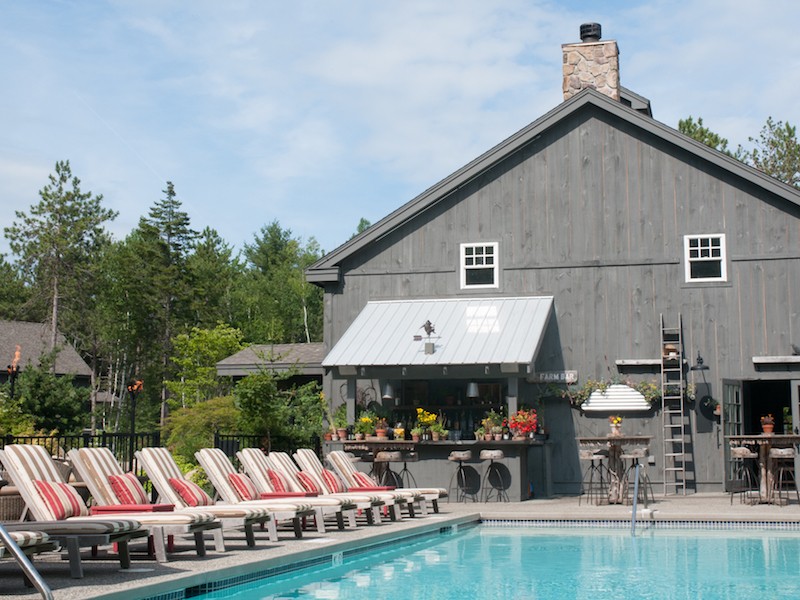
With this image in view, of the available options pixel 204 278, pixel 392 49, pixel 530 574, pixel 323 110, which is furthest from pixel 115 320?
pixel 530 574

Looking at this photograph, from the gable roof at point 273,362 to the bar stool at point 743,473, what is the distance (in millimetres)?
9396

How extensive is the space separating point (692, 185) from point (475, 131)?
12866mm

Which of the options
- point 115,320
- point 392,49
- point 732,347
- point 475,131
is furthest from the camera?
point 115,320

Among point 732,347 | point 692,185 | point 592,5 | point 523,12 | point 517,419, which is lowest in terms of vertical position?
point 517,419

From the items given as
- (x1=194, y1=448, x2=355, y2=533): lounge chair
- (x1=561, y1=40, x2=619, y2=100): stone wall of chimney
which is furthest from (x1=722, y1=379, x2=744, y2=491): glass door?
(x1=194, y1=448, x2=355, y2=533): lounge chair

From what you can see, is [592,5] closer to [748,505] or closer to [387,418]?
[387,418]

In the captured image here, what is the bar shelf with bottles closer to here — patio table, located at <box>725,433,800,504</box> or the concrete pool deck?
the concrete pool deck

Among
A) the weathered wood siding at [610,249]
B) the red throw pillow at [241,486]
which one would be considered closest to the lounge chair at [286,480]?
the red throw pillow at [241,486]

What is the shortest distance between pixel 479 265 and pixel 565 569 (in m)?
10.7

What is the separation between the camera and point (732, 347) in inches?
781

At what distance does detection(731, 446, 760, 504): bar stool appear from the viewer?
16.3m

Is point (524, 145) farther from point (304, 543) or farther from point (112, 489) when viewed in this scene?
point (112, 489)

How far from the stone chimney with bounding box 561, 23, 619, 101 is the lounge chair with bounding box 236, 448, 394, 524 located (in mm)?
11814


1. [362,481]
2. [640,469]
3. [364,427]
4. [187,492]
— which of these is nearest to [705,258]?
[640,469]
